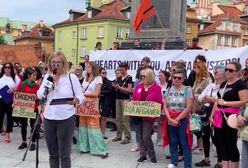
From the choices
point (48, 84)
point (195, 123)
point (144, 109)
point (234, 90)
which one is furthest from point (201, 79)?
point (48, 84)

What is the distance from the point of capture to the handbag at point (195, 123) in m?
6.60

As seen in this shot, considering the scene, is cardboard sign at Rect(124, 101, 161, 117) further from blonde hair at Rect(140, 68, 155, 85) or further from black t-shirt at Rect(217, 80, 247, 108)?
black t-shirt at Rect(217, 80, 247, 108)

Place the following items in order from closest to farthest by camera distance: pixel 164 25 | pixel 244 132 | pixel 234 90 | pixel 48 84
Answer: pixel 244 132
pixel 48 84
pixel 234 90
pixel 164 25

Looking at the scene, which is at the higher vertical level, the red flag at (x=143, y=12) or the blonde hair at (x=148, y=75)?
the red flag at (x=143, y=12)

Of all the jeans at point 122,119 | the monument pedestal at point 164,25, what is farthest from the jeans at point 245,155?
the monument pedestal at point 164,25

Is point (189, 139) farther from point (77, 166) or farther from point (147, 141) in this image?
point (77, 166)

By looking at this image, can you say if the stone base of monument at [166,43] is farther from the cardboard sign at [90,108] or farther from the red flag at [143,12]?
the cardboard sign at [90,108]

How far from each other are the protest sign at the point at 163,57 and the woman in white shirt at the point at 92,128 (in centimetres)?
360

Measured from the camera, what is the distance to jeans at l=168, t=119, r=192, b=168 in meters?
6.46

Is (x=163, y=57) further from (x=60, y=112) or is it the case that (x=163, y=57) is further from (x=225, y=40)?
(x=225, y=40)

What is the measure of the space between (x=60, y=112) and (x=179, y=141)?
8.06 ft

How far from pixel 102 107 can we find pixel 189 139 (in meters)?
3.18

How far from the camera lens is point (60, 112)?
17.0 feet

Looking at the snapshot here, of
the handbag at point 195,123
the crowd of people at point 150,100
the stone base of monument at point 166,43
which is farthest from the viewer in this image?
the stone base of monument at point 166,43
